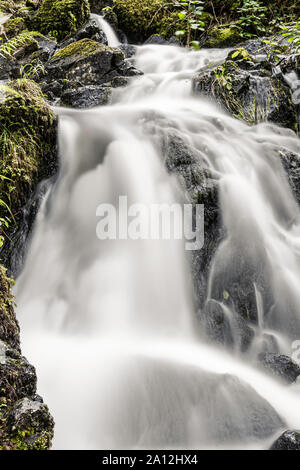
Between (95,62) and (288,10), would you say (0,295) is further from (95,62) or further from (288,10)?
(288,10)

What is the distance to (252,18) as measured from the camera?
8438 millimetres

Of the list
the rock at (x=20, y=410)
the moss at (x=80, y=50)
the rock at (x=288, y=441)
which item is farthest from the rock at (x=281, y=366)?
the moss at (x=80, y=50)

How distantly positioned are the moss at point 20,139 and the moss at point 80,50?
10.5 feet

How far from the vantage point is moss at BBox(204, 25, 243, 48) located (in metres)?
8.12

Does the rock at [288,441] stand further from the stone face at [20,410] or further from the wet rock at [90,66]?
the wet rock at [90,66]

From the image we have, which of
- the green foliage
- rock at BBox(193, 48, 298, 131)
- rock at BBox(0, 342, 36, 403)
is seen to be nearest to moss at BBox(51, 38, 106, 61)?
the green foliage

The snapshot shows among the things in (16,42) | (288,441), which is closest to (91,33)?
(16,42)

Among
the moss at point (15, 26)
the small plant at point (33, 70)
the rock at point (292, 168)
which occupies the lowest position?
the rock at point (292, 168)

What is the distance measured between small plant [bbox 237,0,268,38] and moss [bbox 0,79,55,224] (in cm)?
651

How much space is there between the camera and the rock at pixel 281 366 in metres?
2.70

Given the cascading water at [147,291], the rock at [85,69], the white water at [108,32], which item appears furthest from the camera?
the white water at [108,32]

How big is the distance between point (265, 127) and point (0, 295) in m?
4.57

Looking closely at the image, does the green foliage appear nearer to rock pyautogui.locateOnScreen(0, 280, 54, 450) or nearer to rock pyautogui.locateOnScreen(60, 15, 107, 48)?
rock pyautogui.locateOnScreen(60, 15, 107, 48)

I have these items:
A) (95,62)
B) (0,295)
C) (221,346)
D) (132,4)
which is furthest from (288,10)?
(0,295)
